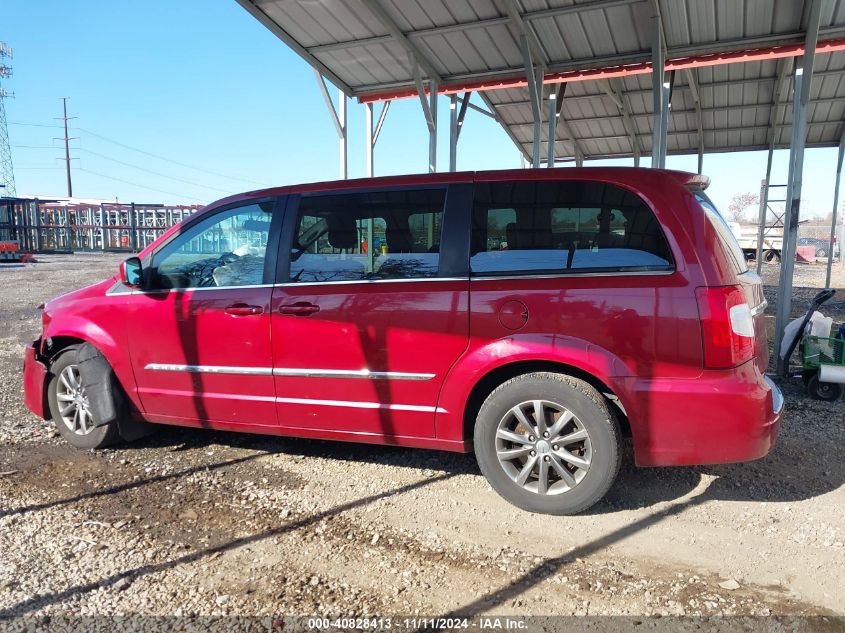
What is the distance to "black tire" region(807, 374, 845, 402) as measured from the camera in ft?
17.6

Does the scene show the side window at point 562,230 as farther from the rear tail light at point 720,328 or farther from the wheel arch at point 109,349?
the wheel arch at point 109,349

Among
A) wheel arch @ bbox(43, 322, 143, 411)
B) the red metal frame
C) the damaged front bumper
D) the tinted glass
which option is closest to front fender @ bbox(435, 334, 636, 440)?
the tinted glass

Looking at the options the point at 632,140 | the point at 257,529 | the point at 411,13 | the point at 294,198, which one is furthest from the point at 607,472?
the point at 632,140

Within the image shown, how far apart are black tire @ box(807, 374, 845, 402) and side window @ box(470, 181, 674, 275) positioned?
11.6ft

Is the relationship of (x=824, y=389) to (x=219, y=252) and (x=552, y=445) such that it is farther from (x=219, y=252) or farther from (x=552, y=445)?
(x=219, y=252)

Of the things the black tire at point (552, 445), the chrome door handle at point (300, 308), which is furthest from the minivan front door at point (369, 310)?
the black tire at point (552, 445)

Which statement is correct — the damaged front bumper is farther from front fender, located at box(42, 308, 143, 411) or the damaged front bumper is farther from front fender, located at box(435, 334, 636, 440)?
front fender, located at box(435, 334, 636, 440)

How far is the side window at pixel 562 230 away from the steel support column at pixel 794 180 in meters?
3.92

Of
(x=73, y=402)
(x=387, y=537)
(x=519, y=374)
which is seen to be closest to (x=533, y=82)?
(x=519, y=374)

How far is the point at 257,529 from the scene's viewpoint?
309 centimetres

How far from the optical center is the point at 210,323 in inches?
150

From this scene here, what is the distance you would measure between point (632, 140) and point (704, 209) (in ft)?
47.3

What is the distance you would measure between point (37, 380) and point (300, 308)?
2.48 meters

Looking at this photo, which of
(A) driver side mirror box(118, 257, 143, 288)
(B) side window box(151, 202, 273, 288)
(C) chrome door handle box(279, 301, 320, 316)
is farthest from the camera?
(A) driver side mirror box(118, 257, 143, 288)
